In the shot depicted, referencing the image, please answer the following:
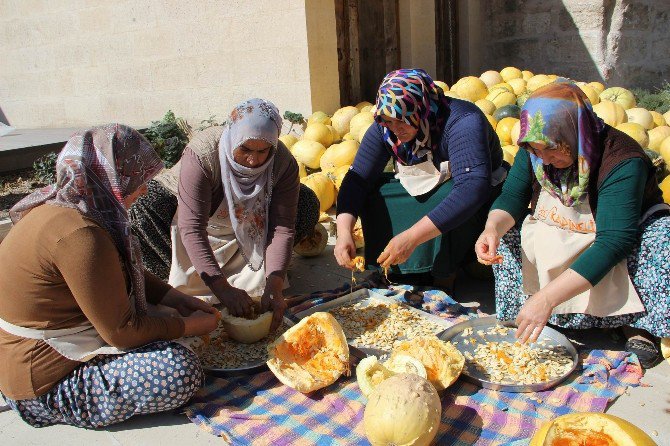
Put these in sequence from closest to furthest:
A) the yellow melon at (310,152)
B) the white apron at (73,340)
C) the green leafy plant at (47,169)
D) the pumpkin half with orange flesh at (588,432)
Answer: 1. the pumpkin half with orange flesh at (588,432)
2. the white apron at (73,340)
3. the yellow melon at (310,152)
4. the green leafy plant at (47,169)

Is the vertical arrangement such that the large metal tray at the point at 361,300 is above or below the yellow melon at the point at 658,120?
below

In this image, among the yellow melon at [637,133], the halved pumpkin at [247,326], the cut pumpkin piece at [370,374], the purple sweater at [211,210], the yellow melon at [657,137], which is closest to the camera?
the cut pumpkin piece at [370,374]

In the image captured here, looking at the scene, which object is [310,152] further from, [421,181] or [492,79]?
[421,181]

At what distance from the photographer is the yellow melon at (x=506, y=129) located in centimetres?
509

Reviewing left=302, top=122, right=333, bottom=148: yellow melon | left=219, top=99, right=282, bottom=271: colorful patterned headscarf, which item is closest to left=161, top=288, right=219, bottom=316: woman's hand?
left=219, top=99, right=282, bottom=271: colorful patterned headscarf

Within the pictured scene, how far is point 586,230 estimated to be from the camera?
2812 millimetres

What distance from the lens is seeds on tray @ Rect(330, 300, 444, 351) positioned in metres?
3.04

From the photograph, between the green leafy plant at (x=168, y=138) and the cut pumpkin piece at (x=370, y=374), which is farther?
the green leafy plant at (x=168, y=138)

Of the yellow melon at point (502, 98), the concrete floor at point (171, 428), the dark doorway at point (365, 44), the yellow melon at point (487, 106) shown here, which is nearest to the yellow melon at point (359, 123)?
the yellow melon at point (487, 106)

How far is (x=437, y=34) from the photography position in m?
8.69

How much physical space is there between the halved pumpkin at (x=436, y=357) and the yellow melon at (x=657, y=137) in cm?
326

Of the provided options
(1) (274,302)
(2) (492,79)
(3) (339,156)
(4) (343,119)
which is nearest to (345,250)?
(1) (274,302)

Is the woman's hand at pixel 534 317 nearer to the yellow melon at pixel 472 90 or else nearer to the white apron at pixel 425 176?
the white apron at pixel 425 176

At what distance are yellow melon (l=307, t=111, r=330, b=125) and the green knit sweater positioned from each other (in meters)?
4.34
